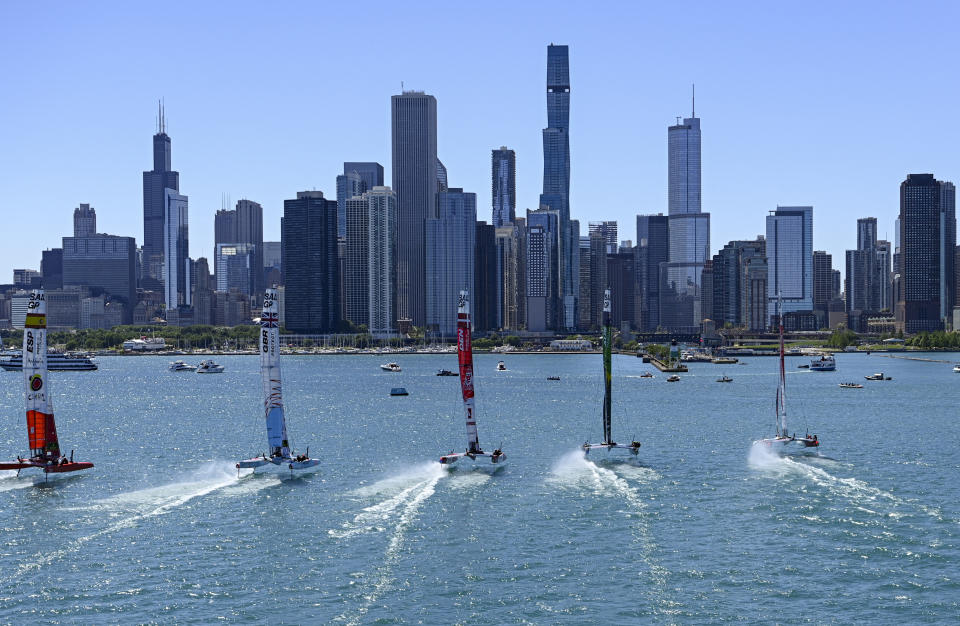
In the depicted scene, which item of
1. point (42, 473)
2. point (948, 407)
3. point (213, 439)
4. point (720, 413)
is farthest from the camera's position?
point (948, 407)

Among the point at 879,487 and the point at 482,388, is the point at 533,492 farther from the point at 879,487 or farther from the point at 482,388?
the point at 482,388

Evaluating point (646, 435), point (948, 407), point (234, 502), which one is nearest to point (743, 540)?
point (234, 502)

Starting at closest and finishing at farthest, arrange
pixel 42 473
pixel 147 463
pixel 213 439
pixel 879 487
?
pixel 879 487
pixel 42 473
pixel 147 463
pixel 213 439

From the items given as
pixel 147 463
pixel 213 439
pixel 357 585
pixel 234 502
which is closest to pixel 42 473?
pixel 147 463

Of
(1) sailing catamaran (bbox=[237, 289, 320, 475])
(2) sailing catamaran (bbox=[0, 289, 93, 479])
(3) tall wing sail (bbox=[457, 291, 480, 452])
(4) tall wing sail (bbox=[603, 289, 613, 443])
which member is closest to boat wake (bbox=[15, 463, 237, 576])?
(1) sailing catamaran (bbox=[237, 289, 320, 475])

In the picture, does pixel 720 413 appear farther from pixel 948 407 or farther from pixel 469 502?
pixel 469 502

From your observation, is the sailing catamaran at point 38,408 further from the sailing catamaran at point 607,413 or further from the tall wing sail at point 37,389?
the sailing catamaran at point 607,413

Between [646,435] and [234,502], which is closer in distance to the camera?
[234,502]

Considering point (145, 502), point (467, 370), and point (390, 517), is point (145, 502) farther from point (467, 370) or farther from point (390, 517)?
point (467, 370)
